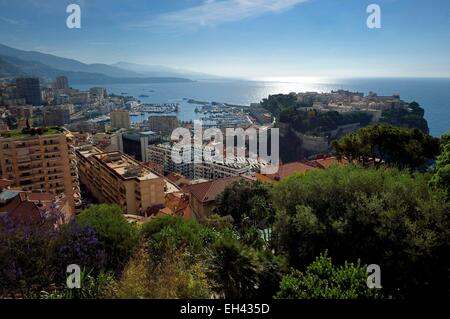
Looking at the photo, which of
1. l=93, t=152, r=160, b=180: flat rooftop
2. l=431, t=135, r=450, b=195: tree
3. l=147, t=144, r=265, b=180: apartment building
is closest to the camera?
l=431, t=135, r=450, b=195: tree

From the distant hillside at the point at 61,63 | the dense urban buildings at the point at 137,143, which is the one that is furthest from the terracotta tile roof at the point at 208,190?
the dense urban buildings at the point at 137,143

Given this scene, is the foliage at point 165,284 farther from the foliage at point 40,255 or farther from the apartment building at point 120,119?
the apartment building at point 120,119

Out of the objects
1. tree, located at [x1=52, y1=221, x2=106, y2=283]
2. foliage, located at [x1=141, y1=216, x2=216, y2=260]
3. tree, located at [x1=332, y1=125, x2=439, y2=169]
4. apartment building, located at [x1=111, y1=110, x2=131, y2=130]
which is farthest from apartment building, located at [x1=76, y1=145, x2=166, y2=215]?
apartment building, located at [x1=111, y1=110, x2=131, y2=130]

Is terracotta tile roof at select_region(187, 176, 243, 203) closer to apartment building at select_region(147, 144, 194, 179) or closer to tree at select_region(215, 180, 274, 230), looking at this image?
tree at select_region(215, 180, 274, 230)

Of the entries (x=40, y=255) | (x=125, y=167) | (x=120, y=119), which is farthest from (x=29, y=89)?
(x=40, y=255)

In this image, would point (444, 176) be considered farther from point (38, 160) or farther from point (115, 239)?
point (38, 160)
